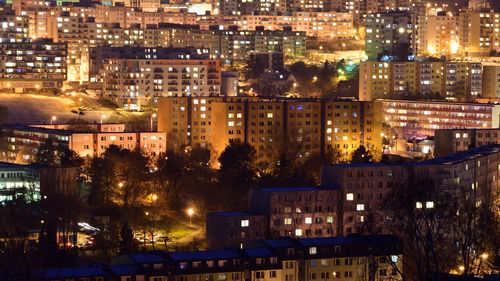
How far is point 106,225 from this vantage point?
29.5m

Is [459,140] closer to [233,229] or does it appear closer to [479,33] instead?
[233,229]

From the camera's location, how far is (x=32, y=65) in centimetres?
6072

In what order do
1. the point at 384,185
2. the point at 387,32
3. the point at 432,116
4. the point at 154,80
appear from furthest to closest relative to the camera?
the point at 387,32 < the point at 154,80 < the point at 432,116 < the point at 384,185

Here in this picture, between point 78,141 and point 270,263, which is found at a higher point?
point 78,141

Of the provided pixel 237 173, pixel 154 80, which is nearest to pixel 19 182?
pixel 237 173

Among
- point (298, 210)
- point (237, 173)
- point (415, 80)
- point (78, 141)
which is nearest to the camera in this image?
point (298, 210)

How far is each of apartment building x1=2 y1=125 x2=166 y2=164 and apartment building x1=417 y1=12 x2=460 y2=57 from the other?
114 feet

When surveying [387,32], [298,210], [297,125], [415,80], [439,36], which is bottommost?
[298,210]

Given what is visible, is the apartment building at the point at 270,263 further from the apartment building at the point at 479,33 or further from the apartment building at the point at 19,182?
the apartment building at the point at 479,33

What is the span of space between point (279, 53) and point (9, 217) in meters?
41.0

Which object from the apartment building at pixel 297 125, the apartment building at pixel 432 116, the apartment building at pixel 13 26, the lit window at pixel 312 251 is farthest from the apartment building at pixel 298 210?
the apartment building at pixel 13 26

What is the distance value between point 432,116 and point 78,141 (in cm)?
1606

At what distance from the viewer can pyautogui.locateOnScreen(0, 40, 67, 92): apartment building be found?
2346 inches

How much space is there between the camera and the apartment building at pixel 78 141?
39688mm
